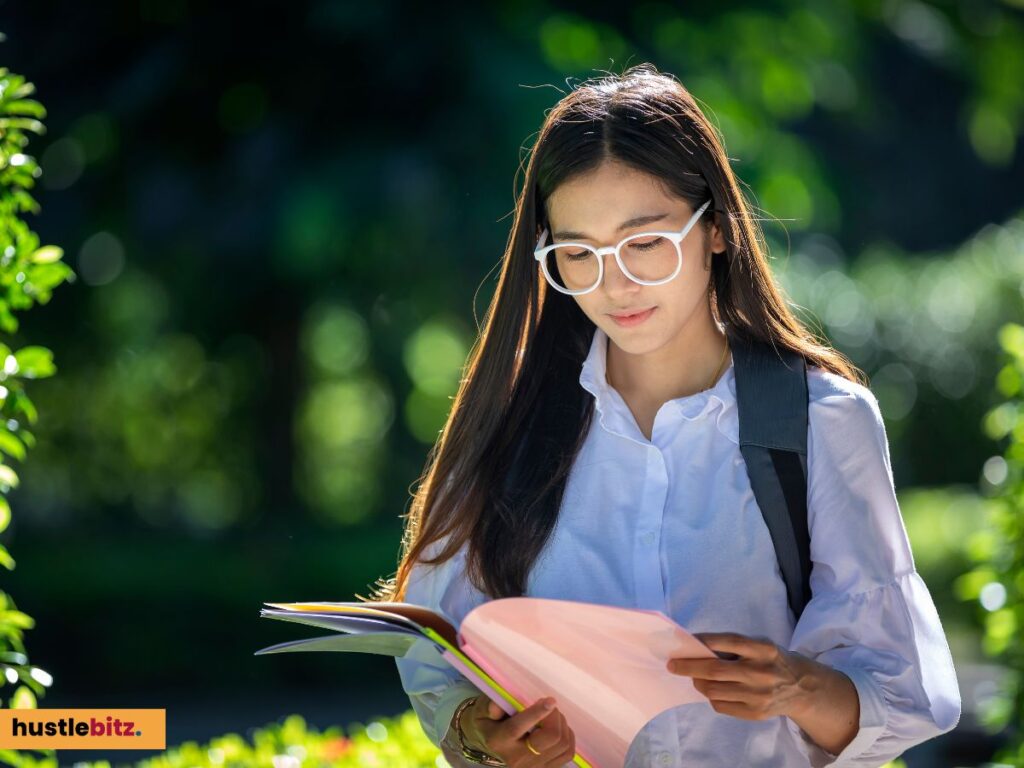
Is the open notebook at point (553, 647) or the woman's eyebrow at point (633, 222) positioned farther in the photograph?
the woman's eyebrow at point (633, 222)

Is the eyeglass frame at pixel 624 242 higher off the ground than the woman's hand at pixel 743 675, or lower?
higher

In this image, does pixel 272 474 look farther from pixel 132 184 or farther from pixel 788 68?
pixel 788 68

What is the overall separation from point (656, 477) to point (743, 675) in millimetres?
466

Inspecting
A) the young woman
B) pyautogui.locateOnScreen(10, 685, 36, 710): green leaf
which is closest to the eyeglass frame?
the young woman

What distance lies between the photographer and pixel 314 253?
7742mm

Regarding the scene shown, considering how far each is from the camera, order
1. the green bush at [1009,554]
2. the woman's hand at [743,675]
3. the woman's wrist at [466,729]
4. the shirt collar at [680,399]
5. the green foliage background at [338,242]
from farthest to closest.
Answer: the green foliage background at [338,242]
the green bush at [1009,554]
the shirt collar at [680,399]
the woman's wrist at [466,729]
the woman's hand at [743,675]

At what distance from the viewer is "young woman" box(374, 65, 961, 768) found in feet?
6.68

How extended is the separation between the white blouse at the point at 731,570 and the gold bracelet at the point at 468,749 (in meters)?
0.02

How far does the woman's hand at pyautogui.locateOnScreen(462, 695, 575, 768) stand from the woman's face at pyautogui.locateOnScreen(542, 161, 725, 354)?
1.87 feet

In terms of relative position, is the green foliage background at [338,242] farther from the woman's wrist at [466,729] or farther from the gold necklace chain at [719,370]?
the woman's wrist at [466,729]

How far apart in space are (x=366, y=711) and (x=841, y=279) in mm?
5001

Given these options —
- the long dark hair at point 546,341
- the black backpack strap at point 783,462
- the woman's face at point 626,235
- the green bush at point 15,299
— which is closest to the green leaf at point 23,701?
the green bush at point 15,299

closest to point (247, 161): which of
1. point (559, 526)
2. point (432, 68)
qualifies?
point (432, 68)

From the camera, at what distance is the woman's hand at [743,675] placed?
71.9 inches
